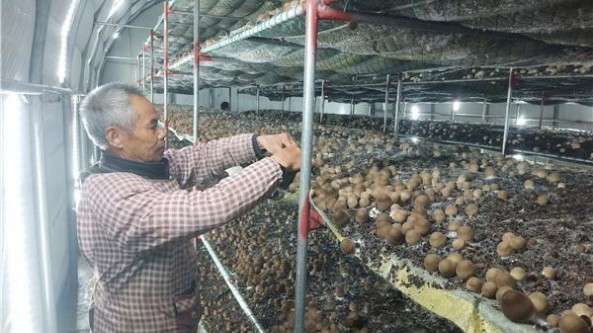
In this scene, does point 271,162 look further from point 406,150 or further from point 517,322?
point 406,150

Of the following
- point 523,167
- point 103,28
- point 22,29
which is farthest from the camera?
point 103,28

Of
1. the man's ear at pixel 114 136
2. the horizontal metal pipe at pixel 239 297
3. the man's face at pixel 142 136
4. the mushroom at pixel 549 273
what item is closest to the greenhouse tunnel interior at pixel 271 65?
the mushroom at pixel 549 273

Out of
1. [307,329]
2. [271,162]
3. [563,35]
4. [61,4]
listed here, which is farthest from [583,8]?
[61,4]

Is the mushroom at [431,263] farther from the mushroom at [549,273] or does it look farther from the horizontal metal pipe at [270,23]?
the horizontal metal pipe at [270,23]

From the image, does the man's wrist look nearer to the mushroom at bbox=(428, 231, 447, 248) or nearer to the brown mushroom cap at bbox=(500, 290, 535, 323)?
the mushroom at bbox=(428, 231, 447, 248)

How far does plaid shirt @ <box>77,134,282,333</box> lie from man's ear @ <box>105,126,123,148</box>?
154 millimetres

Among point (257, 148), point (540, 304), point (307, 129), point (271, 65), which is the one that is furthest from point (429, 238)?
point (271, 65)

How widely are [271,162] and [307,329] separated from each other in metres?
1.28

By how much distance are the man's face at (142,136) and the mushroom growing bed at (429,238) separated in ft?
2.51

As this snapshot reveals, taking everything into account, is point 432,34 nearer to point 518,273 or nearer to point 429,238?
point 429,238

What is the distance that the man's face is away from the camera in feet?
6.05

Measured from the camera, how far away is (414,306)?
8.60 feet

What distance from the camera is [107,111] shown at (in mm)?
1813

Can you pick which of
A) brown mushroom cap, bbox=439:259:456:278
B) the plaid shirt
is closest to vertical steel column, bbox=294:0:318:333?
the plaid shirt
